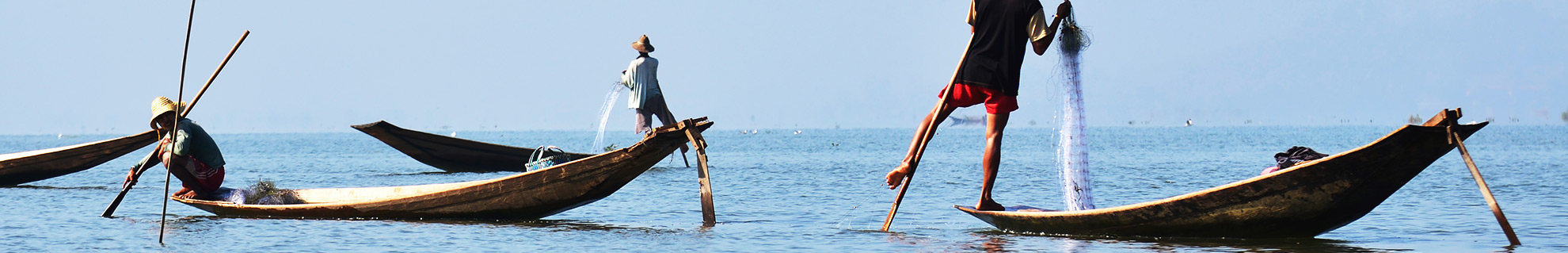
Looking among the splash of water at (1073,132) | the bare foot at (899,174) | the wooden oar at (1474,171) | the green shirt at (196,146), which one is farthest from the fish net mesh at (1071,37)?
the green shirt at (196,146)

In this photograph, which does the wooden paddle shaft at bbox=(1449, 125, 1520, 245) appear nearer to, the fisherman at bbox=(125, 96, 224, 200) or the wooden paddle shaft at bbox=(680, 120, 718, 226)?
the wooden paddle shaft at bbox=(680, 120, 718, 226)

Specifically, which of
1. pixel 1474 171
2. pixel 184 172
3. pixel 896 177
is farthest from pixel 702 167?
pixel 1474 171

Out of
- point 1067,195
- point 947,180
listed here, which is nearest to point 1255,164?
point 947,180

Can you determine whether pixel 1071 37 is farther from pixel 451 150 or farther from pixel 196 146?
pixel 451 150

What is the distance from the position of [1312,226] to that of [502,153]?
34.9ft

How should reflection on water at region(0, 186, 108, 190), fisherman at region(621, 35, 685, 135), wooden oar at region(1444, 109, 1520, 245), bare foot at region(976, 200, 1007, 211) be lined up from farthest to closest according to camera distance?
fisherman at region(621, 35, 685, 135), reflection on water at region(0, 186, 108, 190), bare foot at region(976, 200, 1007, 211), wooden oar at region(1444, 109, 1520, 245)

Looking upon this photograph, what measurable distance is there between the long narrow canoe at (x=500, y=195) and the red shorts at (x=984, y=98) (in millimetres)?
1402

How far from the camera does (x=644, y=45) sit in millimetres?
15016

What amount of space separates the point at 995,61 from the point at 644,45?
27.2 feet

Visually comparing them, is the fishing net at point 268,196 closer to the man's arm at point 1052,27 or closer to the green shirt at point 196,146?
the green shirt at point 196,146

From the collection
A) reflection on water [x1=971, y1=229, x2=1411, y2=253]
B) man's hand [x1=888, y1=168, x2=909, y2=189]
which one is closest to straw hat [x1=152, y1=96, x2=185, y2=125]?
man's hand [x1=888, y1=168, x2=909, y2=189]

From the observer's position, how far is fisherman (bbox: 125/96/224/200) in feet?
28.6

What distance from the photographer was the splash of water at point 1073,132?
737cm

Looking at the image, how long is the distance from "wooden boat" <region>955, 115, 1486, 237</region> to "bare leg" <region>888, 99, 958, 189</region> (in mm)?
643
